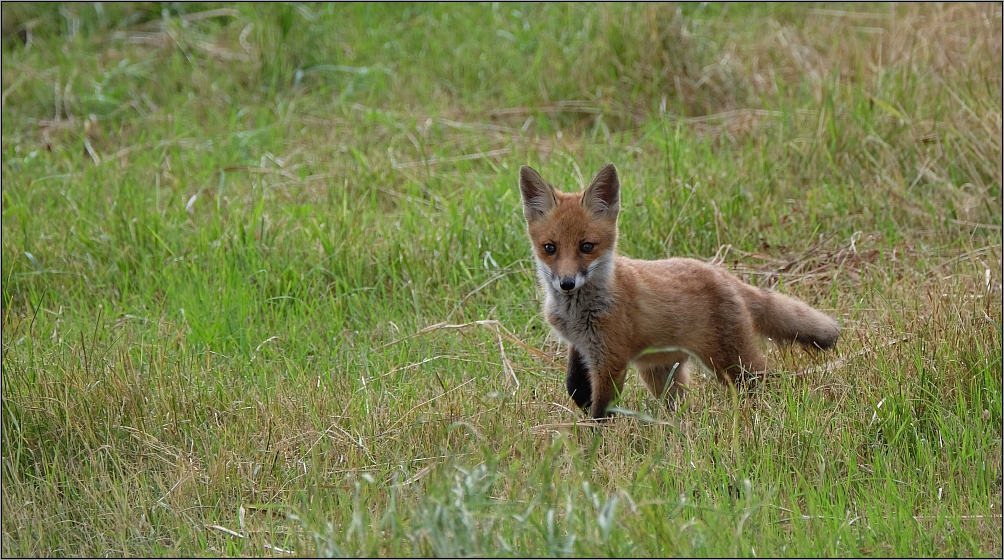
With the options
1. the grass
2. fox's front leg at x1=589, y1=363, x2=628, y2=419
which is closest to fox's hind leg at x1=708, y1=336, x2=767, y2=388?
the grass

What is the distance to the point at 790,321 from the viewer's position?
5.07 m

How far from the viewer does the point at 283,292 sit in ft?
20.8

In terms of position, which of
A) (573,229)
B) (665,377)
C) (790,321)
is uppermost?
(573,229)

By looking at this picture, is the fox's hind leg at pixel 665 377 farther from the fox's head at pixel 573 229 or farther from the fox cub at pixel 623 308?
the fox's head at pixel 573 229

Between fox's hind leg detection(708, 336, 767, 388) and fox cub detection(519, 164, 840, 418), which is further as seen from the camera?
fox's hind leg detection(708, 336, 767, 388)

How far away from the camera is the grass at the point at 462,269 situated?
12.7 feet

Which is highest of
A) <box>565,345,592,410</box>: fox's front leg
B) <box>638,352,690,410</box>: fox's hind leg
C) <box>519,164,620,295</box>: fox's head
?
<box>519,164,620,295</box>: fox's head

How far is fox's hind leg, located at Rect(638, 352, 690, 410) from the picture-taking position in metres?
5.12

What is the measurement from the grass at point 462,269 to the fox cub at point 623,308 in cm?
20

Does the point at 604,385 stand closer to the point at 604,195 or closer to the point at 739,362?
the point at 739,362

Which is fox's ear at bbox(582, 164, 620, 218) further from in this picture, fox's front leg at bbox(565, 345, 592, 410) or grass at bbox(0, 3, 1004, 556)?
grass at bbox(0, 3, 1004, 556)

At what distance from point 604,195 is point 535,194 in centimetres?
36

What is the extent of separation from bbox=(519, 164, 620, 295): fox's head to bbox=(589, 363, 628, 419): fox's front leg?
0.42m

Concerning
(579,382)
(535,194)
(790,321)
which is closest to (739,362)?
(790,321)
